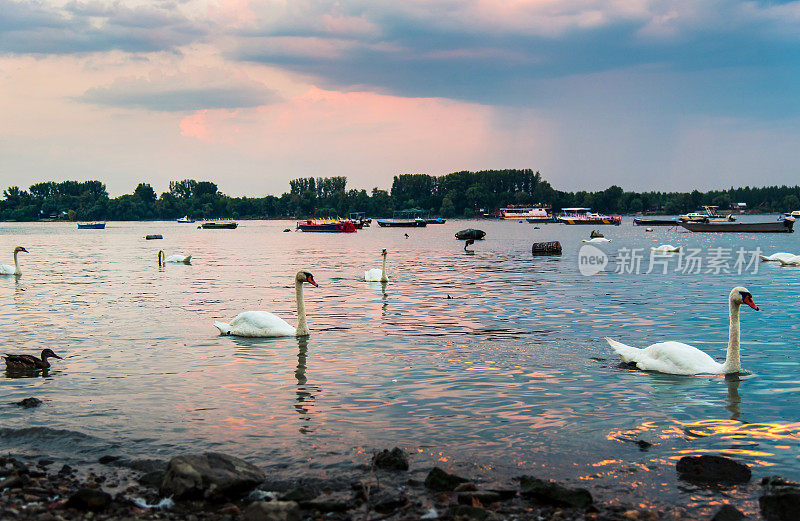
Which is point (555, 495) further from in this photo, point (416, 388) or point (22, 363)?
point (22, 363)

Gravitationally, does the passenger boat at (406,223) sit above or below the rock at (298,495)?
above

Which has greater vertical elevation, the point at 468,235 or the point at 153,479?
the point at 468,235

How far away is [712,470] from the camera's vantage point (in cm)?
848

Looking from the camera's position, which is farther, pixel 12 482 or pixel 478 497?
pixel 12 482

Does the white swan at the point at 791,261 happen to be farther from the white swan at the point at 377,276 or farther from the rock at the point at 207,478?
the rock at the point at 207,478

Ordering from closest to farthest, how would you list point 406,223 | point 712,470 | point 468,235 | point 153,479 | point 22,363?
point 153,479, point 712,470, point 22,363, point 468,235, point 406,223

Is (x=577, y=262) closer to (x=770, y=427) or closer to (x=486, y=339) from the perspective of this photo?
(x=486, y=339)

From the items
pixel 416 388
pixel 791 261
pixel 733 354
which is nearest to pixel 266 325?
pixel 416 388

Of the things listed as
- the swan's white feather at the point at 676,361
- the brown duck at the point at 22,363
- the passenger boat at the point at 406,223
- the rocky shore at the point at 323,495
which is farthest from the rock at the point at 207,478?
the passenger boat at the point at 406,223

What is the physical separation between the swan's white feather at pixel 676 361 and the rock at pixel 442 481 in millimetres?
7268

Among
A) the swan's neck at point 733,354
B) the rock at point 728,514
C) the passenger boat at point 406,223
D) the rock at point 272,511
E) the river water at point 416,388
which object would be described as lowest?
the river water at point 416,388

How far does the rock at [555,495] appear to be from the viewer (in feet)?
24.6

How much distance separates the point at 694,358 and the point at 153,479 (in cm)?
1024

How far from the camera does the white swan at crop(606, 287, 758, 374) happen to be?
1367 centimetres
